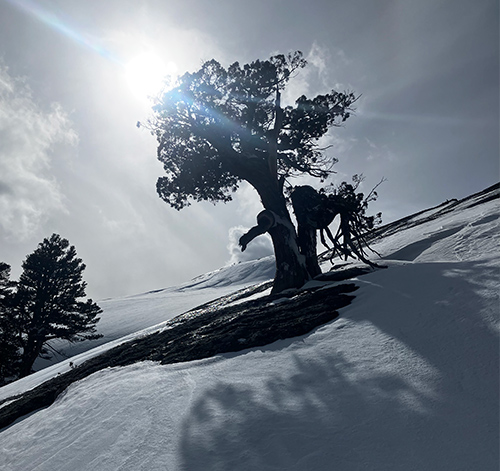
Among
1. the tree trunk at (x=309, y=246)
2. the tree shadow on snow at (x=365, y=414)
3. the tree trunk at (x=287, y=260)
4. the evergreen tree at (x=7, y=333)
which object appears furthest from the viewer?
the evergreen tree at (x=7, y=333)

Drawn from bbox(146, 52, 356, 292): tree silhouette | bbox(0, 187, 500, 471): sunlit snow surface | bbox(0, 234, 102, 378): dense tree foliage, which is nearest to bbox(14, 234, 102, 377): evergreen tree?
bbox(0, 234, 102, 378): dense tree foliage

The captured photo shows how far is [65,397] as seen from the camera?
524 cm

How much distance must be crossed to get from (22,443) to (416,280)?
6.34 m

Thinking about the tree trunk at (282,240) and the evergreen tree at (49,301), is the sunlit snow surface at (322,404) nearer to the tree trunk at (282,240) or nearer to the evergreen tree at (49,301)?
the tree trunk at (282,240)

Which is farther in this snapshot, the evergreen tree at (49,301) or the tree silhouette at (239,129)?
the evergreen tree at (49,301)

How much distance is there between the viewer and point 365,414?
2461 mm

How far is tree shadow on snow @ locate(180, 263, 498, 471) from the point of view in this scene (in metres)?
2.06

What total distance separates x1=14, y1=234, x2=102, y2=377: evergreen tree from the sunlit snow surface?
20.8 metres

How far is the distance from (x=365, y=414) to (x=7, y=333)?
25.9 m

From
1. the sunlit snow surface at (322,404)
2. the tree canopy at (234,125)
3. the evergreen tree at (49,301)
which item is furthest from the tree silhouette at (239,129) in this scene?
the evergreen tree at (49,301)

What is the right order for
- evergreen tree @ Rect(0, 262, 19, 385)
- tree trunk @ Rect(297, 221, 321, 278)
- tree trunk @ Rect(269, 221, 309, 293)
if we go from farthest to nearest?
evergreen tree @ Rect(0, 262, 19, 385) < tree trunk @ Rect(297, 221, 321, 278) < tree trunk @ Rect(269, 221, 309, 293)

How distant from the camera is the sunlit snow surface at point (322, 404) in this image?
2.16m

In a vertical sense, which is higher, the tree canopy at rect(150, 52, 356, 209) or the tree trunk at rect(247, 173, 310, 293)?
the tree canopy at rect(150, 52, 356, 209)

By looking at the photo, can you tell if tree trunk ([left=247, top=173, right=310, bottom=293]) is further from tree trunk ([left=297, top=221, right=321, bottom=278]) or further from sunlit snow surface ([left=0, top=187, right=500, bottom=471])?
sunlit snow surface ([left=0, top=187, right=500, bottom=471])
